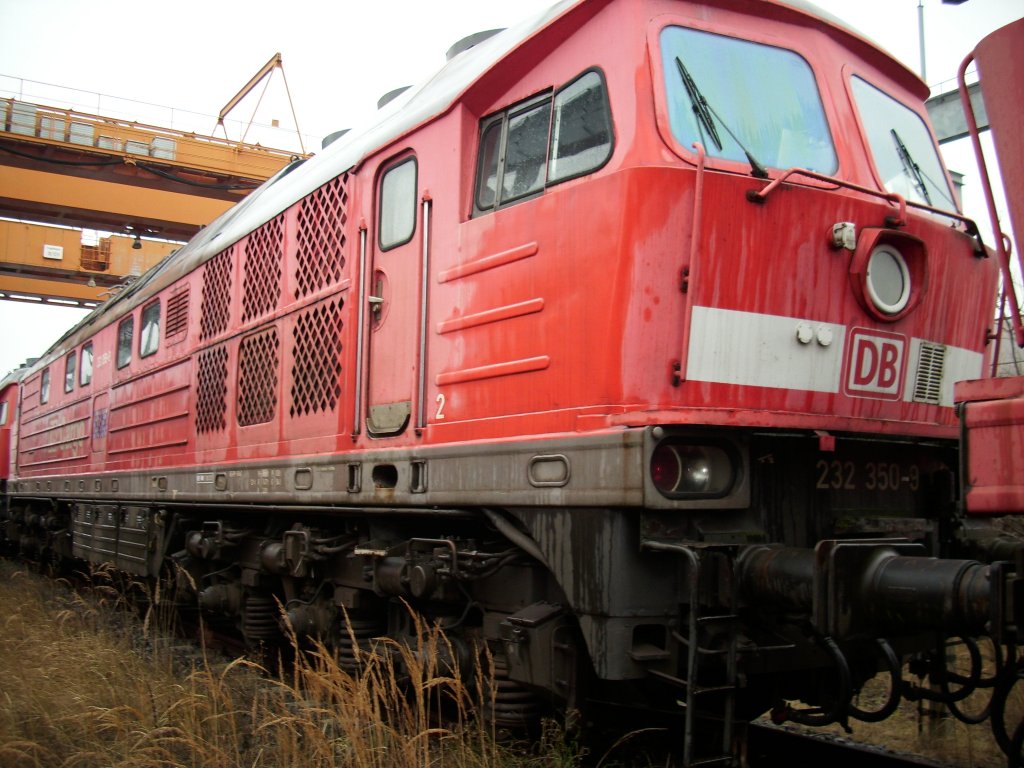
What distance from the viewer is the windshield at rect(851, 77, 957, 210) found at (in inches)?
170

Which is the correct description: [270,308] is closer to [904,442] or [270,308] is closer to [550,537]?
→ [550,537]

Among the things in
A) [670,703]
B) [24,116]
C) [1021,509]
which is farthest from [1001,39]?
[24,116]

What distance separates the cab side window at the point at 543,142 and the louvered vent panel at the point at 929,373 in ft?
5.28

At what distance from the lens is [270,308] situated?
612 cm

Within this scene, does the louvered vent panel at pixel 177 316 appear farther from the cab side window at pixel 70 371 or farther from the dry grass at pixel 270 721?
the cab side window at pixel 70 371

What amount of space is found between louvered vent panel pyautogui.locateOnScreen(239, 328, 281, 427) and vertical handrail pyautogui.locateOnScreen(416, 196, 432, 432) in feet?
5.78

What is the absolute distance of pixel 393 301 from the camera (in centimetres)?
474

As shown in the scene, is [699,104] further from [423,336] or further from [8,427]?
[8,427]

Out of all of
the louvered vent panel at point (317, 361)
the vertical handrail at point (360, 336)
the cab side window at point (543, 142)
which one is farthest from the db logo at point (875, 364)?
the louvered vent panel at point (317, 361)

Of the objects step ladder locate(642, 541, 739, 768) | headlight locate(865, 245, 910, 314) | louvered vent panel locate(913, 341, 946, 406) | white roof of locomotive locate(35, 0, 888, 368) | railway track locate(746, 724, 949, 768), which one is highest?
white roof of locomotive locate(35, 0, 888, 368)

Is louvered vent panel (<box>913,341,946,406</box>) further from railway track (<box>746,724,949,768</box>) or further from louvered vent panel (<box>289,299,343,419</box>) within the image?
louvered vent panel (<box>289,299,343,419</box>)

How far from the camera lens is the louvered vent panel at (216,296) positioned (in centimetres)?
700

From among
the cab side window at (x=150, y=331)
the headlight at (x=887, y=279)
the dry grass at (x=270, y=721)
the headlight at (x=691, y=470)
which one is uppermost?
the cab side window at (x=150, y=331)

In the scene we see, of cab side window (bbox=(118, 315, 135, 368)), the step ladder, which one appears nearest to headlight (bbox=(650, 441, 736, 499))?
the step ladder
